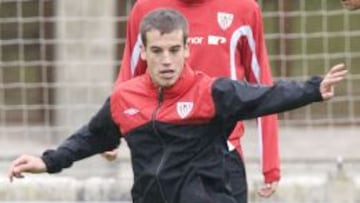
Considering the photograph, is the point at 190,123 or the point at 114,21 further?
the point at 114,21

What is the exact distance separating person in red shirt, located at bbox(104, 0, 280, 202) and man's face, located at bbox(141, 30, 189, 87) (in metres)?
0.68

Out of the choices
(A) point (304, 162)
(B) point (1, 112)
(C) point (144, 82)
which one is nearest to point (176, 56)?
(C) point (144, 82)

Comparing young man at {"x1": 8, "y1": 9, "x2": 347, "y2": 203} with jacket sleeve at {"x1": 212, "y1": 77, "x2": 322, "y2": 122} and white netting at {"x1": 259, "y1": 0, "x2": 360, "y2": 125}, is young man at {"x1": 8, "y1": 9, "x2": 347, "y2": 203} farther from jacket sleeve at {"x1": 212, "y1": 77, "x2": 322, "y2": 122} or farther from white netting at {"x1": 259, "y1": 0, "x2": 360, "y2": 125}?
white netting at {"x1": 259, "y1": 0, "x2": 360, "y2": 125}

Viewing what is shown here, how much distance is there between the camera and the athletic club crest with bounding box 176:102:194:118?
6.00 meters

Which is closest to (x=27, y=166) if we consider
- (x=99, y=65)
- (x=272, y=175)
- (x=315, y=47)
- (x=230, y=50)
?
(x=230, y=50)

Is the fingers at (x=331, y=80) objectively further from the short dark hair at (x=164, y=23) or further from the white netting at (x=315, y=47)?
the white netting at (x=315, y=47)

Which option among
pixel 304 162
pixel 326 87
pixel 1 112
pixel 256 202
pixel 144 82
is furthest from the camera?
pixel 1 112

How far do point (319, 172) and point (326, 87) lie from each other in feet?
16.2

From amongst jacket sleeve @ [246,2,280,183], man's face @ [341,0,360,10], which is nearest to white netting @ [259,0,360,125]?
jacket sleeve @ [246,2,280,183]

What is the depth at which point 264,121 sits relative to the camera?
7000mm

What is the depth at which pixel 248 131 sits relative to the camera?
36.7 feet

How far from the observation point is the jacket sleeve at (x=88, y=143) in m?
6.26

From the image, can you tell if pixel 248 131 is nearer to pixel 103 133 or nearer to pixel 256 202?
pixel 256 202

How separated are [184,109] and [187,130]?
8 cm
